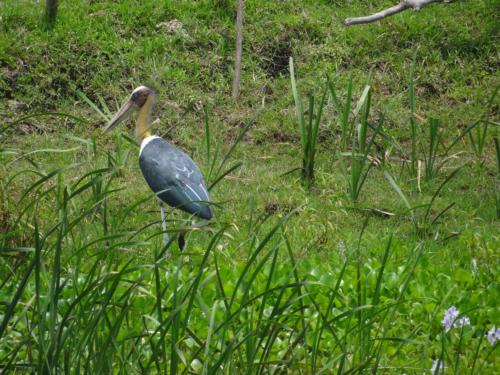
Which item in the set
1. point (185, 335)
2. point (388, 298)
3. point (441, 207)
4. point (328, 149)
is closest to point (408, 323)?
point (388, 298)

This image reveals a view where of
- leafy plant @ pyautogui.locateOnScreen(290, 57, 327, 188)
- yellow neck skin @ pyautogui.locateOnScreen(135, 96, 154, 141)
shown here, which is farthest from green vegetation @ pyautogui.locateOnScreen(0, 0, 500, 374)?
yellow neck skin @ pyautogui.locateOnScreen(135, 96, 154, 141)

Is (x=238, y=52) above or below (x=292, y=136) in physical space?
above

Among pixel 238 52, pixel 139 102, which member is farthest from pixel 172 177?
pixel 238 52

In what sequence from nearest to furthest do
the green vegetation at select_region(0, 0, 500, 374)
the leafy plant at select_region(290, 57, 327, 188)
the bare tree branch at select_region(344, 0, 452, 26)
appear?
the green vegetation at select_region(0, 0, 500, 374)
the leafy plant at select_region(290, 57, 327, 188)
the bare tree branch at select_region(344, 0, 452, 26)

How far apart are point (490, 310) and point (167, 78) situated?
185 inches

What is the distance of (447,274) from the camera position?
4.71m

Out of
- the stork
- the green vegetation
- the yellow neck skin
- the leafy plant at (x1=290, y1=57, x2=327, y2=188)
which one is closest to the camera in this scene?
the green vegetation

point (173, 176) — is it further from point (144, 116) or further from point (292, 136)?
point (292, 136)

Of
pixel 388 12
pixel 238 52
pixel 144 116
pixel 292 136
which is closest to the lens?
pixel 144 116

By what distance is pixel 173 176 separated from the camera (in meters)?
5.57

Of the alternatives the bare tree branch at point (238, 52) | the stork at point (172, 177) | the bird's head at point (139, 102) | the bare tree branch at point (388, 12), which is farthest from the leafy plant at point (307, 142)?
the bare tree branch at point (388, 12)

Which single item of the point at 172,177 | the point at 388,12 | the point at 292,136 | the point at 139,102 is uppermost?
the point at 388,12

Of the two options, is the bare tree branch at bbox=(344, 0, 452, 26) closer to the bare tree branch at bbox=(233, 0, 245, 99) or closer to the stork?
the bare tree branch at bbox=(233, 0, 245, 99)

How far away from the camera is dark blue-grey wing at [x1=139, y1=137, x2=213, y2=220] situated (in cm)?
541
